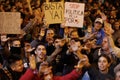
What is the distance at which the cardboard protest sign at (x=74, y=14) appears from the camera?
8273mm

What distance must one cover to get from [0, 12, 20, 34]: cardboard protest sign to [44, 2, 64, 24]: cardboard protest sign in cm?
82

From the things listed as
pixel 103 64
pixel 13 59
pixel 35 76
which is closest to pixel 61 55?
pixel 13 59

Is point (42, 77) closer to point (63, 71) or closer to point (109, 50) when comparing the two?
point (63, 71)

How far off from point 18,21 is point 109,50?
5.09 ft

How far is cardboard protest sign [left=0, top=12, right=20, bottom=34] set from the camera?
24.7ft

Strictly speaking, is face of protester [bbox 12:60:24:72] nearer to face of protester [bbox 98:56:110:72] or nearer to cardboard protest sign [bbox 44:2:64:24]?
face of protester [bbox 98:56:110:72]

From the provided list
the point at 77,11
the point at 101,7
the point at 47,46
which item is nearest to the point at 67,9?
the point at 77,11

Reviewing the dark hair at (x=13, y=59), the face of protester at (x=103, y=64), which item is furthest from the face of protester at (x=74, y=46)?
the dark hair at (x=13, y=59)

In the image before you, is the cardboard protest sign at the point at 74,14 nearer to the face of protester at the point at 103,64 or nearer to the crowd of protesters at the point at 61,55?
the crowd of protesters at the point at 61,55

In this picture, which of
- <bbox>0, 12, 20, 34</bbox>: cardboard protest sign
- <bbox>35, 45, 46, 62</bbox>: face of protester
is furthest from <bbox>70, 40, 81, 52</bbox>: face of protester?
<bbox>0, 12, 20, 34</bbox>: cardboard protest sign

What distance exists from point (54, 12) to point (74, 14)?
0.36 m

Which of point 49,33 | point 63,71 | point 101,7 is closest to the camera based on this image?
point 63,71

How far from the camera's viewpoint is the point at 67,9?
27.2 feet

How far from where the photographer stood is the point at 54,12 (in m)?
8.26
